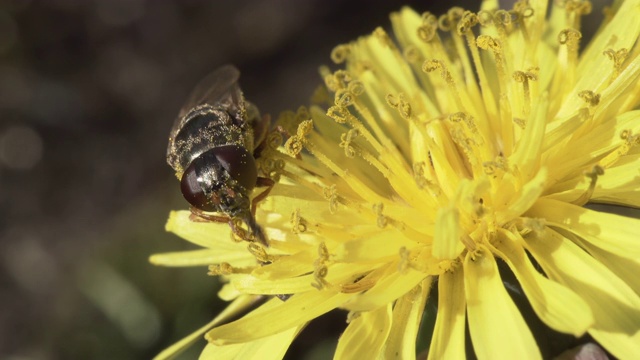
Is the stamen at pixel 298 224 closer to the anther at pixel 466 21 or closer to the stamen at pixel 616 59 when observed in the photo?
the anther at pixel 466 21

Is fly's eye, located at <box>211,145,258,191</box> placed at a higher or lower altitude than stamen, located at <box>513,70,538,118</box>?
higher

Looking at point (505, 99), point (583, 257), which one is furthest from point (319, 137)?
point (583, 257)

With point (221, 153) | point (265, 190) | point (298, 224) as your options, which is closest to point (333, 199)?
point (298, 224)

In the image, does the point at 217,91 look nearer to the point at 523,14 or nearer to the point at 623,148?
the point at 523,14

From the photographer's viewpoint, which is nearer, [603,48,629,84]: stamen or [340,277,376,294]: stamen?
[340,277,376,294]: stamen

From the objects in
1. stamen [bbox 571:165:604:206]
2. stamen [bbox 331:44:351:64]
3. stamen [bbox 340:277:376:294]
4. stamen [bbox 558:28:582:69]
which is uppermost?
stamen [bbox 331:44:351:64]

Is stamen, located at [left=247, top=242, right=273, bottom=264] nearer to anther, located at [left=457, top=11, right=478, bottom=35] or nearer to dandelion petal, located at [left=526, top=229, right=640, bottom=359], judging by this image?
dandelion petal, located at [left=526, top=229, right=640, bottom=359]

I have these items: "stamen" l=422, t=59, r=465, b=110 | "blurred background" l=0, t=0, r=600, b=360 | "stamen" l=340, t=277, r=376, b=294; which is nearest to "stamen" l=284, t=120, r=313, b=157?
"stamen" l=422, t=59, r=465, b=110
